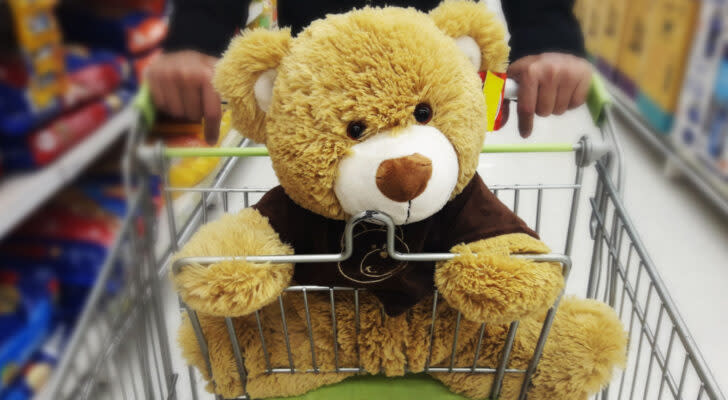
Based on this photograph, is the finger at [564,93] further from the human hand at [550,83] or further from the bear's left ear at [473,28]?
the bear's left ear at [473,28]

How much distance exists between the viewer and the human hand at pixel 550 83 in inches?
28.6

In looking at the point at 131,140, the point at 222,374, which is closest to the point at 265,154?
the point at 131,140

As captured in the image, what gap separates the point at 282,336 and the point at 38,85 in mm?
640

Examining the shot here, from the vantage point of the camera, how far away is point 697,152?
7.27ft

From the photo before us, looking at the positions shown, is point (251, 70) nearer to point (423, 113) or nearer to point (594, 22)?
point (423, 113)

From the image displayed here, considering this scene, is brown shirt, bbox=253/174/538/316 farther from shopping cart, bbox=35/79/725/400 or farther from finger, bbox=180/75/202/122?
finger, bbox=180/75/202/122

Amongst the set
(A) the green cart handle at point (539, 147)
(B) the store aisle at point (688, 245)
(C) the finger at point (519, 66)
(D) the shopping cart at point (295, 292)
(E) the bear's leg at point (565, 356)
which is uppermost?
(C) the finger at point (519, 66)

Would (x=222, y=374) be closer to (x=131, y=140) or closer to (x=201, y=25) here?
(x=131, y=140)

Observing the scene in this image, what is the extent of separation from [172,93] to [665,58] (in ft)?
7.80

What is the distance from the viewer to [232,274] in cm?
61

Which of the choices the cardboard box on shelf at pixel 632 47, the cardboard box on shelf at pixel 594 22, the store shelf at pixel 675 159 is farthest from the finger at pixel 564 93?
the cardboard box on shelf at pixel 594 22

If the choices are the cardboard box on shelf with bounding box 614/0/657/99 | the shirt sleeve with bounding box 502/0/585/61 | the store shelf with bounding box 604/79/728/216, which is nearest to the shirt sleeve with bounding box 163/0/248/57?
the shirt sleeve with bounding box 502/0/585/61

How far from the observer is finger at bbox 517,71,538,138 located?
2.41 feet

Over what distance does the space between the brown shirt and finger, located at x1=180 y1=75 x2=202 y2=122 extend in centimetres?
14
